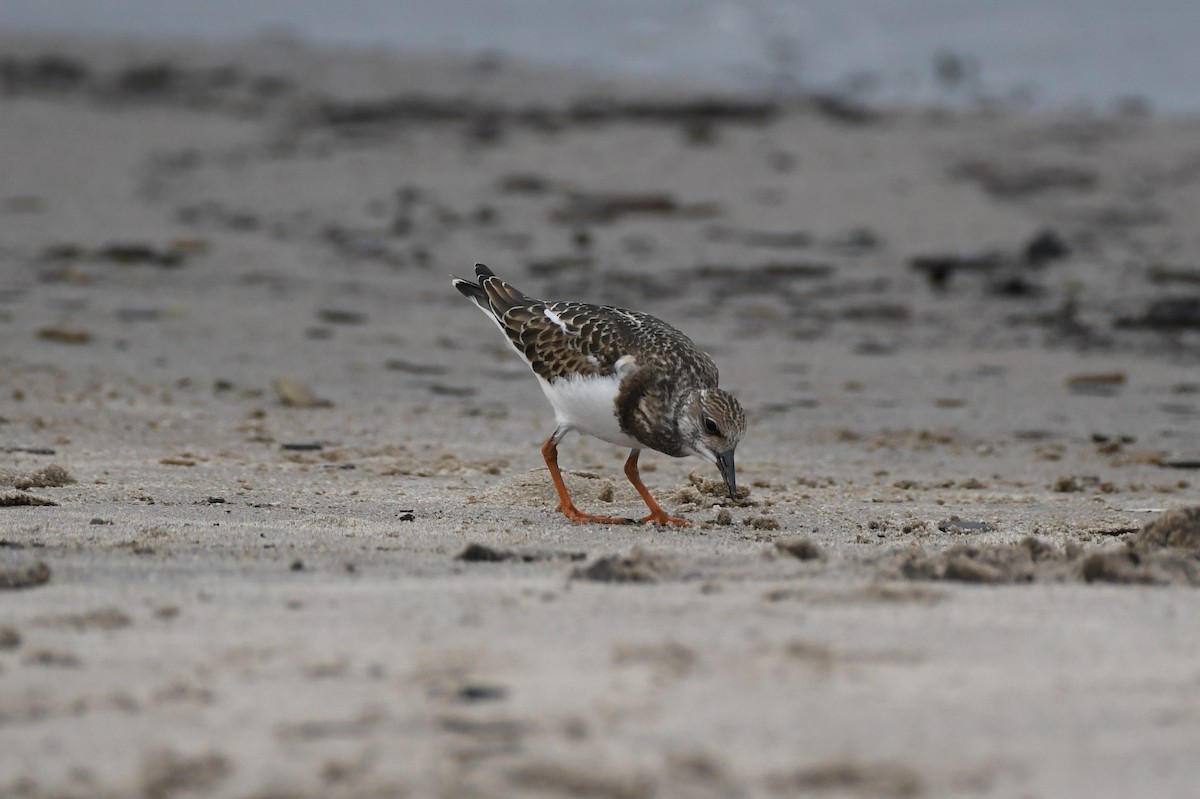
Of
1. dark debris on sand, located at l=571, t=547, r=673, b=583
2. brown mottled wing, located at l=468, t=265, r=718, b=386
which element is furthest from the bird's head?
A: dark debris on sand, located at l=571, t=547, r=673, b=583

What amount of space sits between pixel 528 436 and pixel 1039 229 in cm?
670

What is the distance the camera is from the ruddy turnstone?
4.94 meters

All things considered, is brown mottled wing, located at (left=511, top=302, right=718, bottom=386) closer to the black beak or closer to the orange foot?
the black beak

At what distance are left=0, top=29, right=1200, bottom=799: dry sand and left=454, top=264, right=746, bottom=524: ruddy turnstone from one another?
24cm

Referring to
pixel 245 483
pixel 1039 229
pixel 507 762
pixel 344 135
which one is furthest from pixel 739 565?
pixel 344 135

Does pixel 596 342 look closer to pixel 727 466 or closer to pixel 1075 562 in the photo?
pixel 727 466

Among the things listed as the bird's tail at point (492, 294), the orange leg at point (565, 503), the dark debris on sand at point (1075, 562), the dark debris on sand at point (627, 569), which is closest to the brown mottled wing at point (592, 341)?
the bird's tail at point (492, 294)

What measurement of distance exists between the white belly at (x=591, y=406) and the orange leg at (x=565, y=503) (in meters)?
0.12

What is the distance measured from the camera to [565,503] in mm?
5066

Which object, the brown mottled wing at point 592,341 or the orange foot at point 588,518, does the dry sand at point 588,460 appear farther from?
the brown mottled wing at point 592,341

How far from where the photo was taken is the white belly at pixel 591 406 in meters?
5.07

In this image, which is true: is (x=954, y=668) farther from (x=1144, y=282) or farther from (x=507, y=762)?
(x=1144, y=282)

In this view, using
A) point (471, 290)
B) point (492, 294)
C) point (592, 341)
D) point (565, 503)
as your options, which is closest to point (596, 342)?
point (592, 341)

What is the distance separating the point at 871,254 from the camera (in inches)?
457
